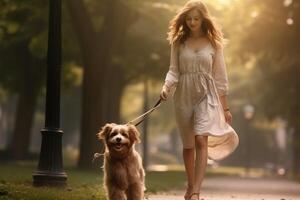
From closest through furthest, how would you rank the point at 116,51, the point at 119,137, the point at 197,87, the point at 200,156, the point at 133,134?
the point at 119,137 < the point at 133,134 < the point at 200,156 < the point at 197,87 < the point at 116,51

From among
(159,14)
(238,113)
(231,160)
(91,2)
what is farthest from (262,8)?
(231,160)

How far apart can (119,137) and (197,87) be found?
65.0 inches

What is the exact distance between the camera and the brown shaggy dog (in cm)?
799

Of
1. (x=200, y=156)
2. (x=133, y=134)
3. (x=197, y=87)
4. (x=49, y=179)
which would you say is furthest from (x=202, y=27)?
(x=49, y=179)

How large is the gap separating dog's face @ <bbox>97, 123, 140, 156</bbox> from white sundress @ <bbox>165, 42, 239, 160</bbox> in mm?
1164

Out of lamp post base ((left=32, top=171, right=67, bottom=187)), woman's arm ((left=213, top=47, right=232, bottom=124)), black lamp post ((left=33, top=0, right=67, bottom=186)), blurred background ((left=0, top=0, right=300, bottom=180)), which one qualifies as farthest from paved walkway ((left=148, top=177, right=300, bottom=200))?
blurred background ((left=0, top=0, right=300, bottom=180))

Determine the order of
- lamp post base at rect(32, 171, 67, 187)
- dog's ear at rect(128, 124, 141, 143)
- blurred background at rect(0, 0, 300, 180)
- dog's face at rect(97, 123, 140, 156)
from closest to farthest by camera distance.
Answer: dog's face at rect(97, 123, 140, 156) → dog's ear at rect(128, 124, 141, 143) → lamp post base at rect(32, 171, 67, 187) → blurred background at rect(0, 0, 300, 180)

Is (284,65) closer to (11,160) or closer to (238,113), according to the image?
(11,160)

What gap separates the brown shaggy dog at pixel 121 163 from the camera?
7.99m

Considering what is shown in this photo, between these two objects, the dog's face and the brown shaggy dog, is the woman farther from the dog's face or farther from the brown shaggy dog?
the dog's face

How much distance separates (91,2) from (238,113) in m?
42.6

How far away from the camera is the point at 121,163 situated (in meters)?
8.16

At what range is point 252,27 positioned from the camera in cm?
2692

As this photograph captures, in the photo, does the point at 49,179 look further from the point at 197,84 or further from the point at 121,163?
the point at 121,163
